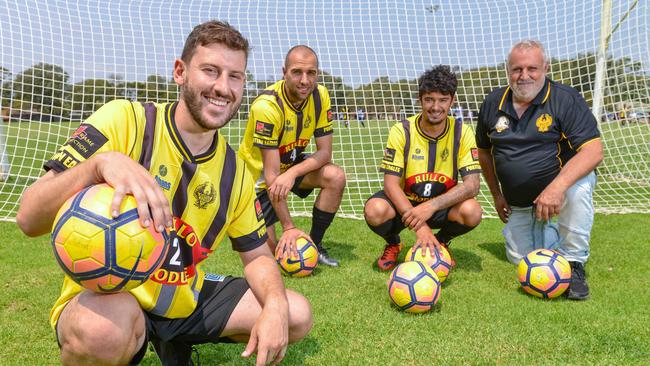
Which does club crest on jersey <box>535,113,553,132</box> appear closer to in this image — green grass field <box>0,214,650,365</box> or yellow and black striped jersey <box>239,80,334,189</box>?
green grass field <box>0,214,650,365</box>

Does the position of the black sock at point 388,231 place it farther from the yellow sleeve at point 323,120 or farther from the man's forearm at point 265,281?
the man's forearm at point 265,281

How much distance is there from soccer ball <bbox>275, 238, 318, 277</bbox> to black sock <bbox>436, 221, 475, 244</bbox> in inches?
52.0

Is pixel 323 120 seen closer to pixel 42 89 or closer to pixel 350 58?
pixel 350 58

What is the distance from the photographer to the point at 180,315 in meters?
2.29

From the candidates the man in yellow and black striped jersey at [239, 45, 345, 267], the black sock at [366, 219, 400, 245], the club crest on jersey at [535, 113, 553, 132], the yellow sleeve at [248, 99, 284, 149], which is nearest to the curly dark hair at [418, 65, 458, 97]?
the club crest on jersey at [535, 113, 553, 132]

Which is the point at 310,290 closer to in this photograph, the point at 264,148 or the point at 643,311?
the point at 264,148

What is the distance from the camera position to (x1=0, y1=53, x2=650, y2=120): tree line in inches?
299

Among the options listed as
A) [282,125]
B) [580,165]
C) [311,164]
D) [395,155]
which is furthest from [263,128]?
[580,165]

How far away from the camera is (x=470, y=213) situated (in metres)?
4.52

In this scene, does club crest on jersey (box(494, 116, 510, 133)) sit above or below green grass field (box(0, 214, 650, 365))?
above

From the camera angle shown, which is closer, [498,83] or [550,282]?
[550,282]

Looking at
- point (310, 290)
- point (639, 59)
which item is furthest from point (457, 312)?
point (639, 59)

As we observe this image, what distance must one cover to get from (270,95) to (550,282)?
2865 mm

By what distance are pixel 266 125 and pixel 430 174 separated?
1573 mm
